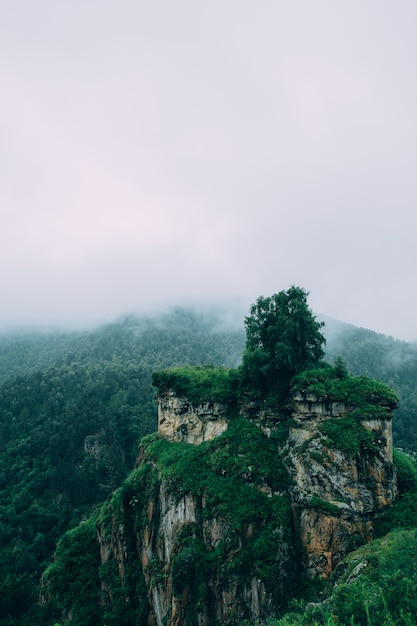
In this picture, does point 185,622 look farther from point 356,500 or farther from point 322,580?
point 356,500

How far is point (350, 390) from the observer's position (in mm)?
23109

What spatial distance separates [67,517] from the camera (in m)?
48.7

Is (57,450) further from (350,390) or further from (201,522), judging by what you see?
(350,390)

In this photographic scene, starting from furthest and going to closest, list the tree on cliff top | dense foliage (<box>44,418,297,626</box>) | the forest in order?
the forest < the tree on cliff top < dense foliage (<box>44,418,297,626</box>)

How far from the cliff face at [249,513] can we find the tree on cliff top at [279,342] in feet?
8.19

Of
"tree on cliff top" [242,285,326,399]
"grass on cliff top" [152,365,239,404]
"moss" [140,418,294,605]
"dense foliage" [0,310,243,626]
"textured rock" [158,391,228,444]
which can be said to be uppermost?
"tree on cliff top" [242,285,326,399]

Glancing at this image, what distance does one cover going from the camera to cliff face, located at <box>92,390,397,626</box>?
68.9 feet

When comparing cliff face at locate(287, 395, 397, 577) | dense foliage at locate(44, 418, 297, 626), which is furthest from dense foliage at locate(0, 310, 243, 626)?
cliff face at locate(287, 395, 397, 577)

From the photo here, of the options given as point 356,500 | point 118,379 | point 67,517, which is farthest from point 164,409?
point 118,379

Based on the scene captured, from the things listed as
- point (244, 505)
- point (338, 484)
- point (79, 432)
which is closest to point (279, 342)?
point (338, 484)

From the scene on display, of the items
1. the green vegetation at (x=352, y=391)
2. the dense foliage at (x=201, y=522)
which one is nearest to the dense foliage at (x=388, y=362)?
the green vegetation at (x=352, y=391)

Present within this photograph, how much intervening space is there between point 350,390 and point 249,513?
987cm

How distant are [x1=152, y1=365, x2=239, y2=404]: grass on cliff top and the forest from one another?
472 inches

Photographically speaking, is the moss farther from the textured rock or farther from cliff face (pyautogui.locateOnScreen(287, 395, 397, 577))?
cliff face (pyautogui.locateOnScreen(287, 395, 397, 577))
